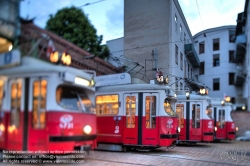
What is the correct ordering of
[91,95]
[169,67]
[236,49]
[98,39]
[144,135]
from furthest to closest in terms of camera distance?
[236,49], [144,135], [169,67], [91,95], [98,39]

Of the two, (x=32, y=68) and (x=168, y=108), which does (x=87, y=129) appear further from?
(x=168, y=108)

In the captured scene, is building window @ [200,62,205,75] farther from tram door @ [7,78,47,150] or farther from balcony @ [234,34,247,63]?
balcony @ [234,34,247,63]

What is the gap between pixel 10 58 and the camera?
597cm

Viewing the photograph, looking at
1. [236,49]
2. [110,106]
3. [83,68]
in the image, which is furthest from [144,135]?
Answer: [236,49]

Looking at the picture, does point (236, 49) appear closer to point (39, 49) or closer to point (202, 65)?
point (202, 65)

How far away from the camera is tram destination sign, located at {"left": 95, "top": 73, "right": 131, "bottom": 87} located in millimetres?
9625

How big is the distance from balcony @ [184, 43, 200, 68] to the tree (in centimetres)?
494

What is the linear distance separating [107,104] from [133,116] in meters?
1.08

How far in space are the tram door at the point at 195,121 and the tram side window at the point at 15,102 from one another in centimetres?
1019

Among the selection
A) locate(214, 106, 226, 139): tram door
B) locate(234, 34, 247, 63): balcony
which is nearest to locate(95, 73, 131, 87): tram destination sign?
locate(214, 106, 226, 139): tram door

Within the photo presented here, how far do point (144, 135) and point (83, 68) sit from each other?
462cm

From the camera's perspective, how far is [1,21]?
19.3 feet

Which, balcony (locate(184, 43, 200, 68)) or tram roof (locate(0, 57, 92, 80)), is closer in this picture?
tram roof (locate(0, 57, 92, 80))

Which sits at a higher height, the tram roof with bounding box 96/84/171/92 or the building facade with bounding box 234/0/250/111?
the building facade with bounding box 234/0/250/111
